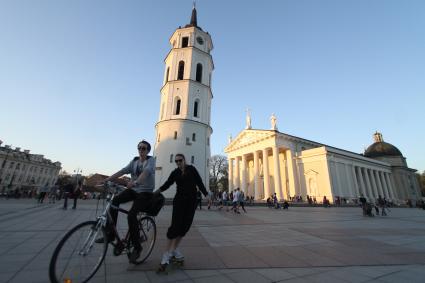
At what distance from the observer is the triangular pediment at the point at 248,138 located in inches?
1702

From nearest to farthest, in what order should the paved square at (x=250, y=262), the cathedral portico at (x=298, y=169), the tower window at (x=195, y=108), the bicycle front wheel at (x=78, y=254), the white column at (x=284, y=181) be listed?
the bicycle front wheel at (x=78, y=254) → the paved square at (x=250, y=262) → the tower window at (x=195, y=108) → the cathedral portico at (x=298, y=169) → the white column at (x=284, y=181)

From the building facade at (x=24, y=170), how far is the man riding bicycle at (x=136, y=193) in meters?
76.1

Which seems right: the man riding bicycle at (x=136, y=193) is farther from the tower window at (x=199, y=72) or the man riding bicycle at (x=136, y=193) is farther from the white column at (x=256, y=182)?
the white column at (x=256, y=182)

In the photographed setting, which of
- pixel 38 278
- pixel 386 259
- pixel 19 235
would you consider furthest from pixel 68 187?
pixel 386 259

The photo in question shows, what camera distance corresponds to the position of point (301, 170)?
44156 mm

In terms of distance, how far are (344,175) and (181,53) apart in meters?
39.3

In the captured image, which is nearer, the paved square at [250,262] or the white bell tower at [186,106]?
the paved square at [250,262]

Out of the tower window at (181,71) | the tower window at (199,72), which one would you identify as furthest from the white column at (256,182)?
the tower window at (181,71)

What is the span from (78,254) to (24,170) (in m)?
89.8

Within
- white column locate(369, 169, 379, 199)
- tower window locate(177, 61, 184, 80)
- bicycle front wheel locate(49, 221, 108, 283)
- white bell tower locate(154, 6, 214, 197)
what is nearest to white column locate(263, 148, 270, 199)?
white bell tower locate(154, 6, 214, 197)

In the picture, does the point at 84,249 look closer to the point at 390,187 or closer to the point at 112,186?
the point at 112,186

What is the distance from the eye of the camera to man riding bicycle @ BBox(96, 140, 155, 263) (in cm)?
353

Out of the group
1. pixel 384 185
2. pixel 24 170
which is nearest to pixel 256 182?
pixel 384 185

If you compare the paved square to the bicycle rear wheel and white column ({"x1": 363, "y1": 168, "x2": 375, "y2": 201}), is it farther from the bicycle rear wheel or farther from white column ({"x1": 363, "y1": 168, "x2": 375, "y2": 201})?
white column ({"x1": 363, "y1": 168, "x2": 375, "y2": 201})
